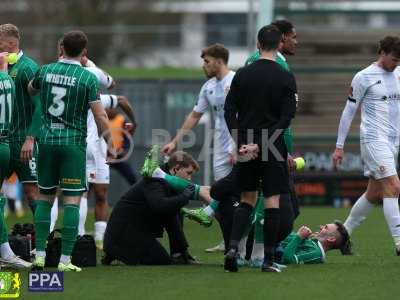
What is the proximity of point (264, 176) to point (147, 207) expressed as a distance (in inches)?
54.4

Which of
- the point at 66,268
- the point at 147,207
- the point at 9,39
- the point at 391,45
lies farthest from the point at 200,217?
the point at 391,45

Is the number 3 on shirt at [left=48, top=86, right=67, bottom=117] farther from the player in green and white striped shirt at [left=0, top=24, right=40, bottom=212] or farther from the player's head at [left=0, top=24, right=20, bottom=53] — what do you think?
the player's head at [left=0, top=24, right=20, bottom=53]

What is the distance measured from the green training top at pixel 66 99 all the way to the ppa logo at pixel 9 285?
1639 millimetres

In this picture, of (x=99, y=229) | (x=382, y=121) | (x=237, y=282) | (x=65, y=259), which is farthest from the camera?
(x=99, y=229)

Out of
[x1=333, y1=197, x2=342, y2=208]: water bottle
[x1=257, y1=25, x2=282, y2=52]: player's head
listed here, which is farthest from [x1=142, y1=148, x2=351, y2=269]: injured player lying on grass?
[x1=333, y1=197, x2=342, y2=208]: water bottle

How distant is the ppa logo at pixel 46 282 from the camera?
368 inches

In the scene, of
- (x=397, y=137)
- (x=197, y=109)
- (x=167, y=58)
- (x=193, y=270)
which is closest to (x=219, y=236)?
(x=197, y=109)

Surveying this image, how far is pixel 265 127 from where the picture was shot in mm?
10336

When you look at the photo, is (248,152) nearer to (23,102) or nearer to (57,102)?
(57,102)

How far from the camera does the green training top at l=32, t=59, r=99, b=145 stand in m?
10.5

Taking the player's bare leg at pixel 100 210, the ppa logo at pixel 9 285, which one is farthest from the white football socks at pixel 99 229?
the ppa logo at pixel 9 285

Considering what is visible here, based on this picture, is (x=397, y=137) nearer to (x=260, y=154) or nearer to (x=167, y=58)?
(x=260, y=154)

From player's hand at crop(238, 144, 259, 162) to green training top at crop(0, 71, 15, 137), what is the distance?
211 centimetres

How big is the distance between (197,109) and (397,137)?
248 cm
